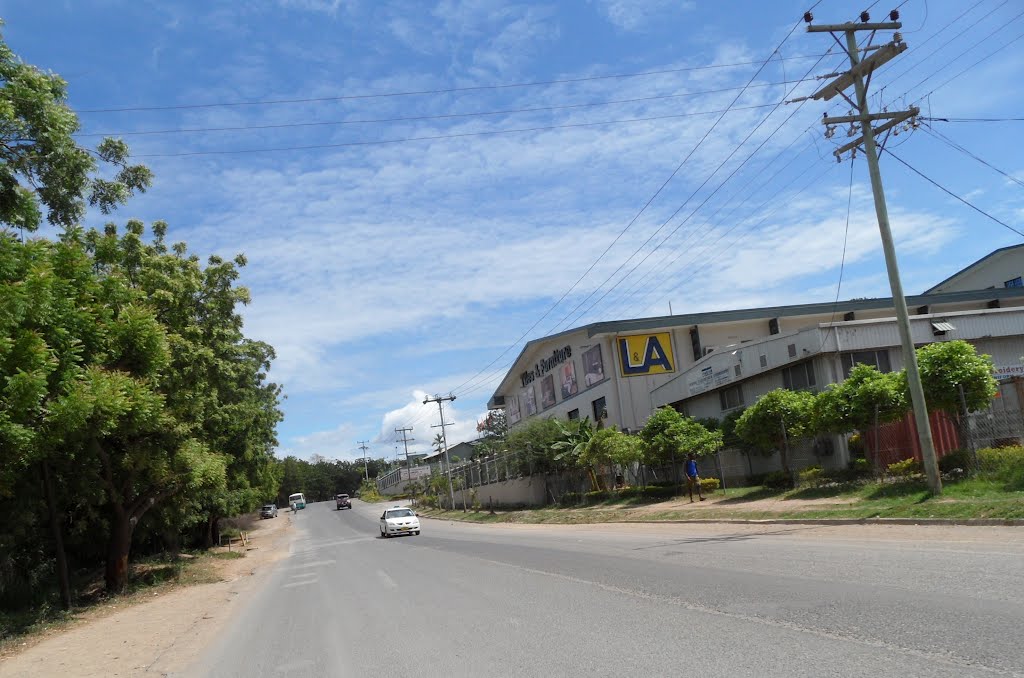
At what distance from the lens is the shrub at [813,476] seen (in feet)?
84.1

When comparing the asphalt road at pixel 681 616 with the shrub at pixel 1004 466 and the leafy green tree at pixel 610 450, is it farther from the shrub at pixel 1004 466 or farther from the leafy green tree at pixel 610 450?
the leafy green tree at pixel 610 450

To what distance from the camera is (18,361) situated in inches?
444

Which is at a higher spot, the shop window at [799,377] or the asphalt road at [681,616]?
the shop window at [799,377]

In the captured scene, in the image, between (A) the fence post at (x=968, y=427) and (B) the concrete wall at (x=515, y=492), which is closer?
(A) the fence post at (x=968, y=427)

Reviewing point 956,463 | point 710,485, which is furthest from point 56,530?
point 710,485

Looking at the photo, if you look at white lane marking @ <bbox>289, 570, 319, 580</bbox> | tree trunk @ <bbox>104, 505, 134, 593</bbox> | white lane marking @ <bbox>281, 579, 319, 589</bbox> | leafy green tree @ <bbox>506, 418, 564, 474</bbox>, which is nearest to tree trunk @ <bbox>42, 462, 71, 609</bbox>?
tree trunk @ <bbox>104, 505, 134, 593</bbox>

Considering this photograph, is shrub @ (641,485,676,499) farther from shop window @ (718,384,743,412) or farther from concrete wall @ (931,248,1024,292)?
concrete wall @ (931,248,1024,292)

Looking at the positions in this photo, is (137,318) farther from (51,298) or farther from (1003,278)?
(1003,278)

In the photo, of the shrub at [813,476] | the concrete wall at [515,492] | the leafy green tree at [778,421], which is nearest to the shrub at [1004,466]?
the leafy green tree at [778,421]

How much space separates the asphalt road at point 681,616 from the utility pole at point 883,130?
3509 mm

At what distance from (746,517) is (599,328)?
81.5ft

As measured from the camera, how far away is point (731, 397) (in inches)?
1446

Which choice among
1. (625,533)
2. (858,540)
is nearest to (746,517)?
(625,533)

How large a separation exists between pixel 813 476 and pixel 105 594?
831 inches
